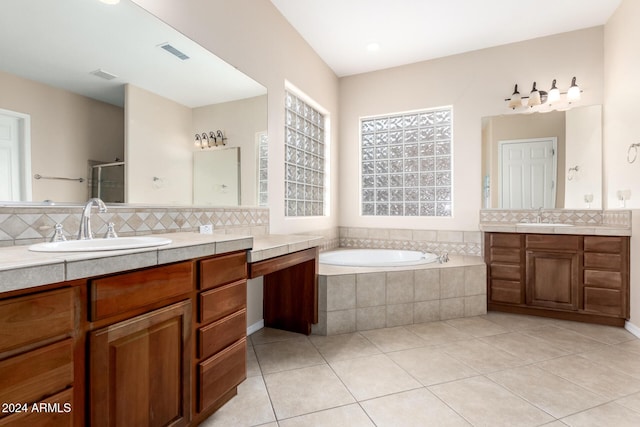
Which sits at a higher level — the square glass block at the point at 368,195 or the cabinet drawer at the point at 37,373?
the square glass block at the point at 368,195

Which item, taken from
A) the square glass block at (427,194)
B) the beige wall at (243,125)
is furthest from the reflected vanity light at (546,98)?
the beige wall at (243,125)

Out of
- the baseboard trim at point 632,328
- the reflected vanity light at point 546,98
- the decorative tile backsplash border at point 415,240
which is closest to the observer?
the baseboard trim at point 632,328

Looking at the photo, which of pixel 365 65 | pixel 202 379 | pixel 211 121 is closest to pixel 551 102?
pixel 365 65

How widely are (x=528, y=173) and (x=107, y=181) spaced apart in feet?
11.8

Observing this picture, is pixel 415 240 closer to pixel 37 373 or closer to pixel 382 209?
pixel 382 209

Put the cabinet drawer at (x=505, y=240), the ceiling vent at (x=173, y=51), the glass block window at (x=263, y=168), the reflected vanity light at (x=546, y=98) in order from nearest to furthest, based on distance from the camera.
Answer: the ceiling vent at (x=173, y=51) → the glass block window at (x=263, y=168) → the cabinet drawer at (x=505, y=240) → the reflected vanity light at (x=546, y=98)

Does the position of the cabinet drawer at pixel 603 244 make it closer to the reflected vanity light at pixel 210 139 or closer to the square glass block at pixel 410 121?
the square glass block at pixel 410 121

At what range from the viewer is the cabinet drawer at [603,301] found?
2.58 m

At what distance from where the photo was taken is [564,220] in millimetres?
3109

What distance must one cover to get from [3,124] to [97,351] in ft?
3.01

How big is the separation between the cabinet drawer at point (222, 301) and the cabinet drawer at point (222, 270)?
3cm

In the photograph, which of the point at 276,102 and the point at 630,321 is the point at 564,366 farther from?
the point at 276,102

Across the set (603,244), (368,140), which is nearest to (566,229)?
(603,244)

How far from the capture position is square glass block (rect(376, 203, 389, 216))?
392cm
